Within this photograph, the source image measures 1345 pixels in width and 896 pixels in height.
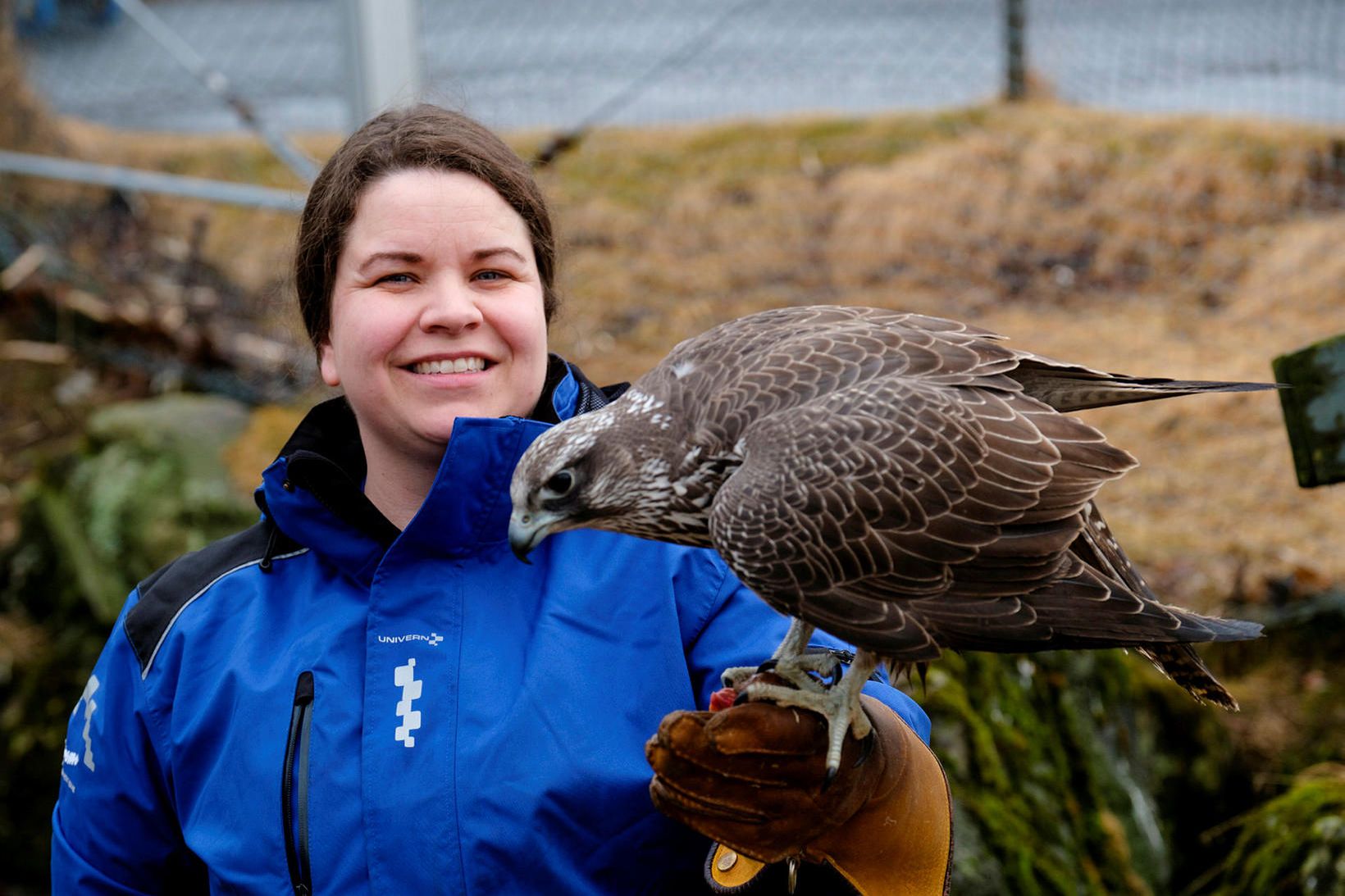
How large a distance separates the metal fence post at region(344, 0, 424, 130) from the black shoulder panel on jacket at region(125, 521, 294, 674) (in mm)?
2138

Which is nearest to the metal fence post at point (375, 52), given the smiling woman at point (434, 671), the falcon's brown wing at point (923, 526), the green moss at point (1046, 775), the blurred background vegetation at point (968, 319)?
the blurred background vegetation at point (968, 319)

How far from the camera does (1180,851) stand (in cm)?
361

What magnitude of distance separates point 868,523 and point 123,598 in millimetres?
3498

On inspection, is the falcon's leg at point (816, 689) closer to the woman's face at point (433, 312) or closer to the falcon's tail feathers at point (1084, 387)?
the falcon's tail feathers at point (1084, 387)

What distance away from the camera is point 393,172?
230 cm

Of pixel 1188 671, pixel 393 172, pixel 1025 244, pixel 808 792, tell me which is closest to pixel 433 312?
pixel 393 172

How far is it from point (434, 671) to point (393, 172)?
35.8 inches

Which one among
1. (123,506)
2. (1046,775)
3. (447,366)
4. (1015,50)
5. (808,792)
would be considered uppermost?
(1015,50)

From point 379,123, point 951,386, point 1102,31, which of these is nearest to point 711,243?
point 1102,31

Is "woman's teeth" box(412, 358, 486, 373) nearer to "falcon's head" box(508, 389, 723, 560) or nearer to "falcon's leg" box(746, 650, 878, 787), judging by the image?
"falcon's head" box(508, 389, 723, 560)

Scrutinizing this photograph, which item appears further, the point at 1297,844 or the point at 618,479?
the point at 1297,844

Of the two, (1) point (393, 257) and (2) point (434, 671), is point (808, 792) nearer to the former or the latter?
(2) point (434, 671)

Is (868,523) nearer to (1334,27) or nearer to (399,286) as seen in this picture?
(399,286)

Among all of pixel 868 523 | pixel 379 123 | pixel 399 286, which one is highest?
pixel 379 123
